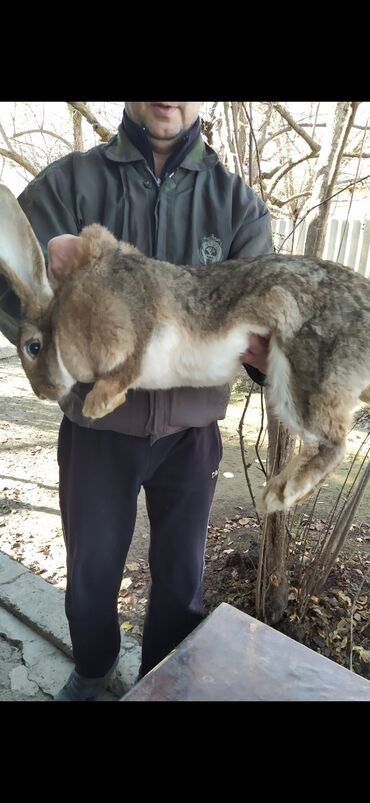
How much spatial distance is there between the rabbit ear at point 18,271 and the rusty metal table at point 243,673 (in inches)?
51.2

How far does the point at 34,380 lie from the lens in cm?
211

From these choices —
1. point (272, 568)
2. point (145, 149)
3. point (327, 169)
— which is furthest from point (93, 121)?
point (272, 568)

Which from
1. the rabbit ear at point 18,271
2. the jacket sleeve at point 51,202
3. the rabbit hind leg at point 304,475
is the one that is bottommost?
the rabbit hind leg at point 304,475

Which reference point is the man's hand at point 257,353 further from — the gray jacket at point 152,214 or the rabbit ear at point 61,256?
the rabbit ear at point 61,256

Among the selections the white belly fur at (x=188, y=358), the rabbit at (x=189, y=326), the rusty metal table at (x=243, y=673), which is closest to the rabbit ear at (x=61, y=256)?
the rabbit at (x=189, y=326)

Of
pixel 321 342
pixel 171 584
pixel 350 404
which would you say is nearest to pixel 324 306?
pixel 321 342

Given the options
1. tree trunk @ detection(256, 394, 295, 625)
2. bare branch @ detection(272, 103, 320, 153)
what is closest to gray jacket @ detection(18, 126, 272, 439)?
tree trunk @ detection(256, 394, 295, 625)

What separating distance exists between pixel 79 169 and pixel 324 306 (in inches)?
46.4

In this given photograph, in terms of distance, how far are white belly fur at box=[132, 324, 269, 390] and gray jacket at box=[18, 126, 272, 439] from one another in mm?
148

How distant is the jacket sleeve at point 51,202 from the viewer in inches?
87.8

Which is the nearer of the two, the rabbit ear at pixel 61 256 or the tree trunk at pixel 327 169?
the rabbit ear at pixel 61 256
